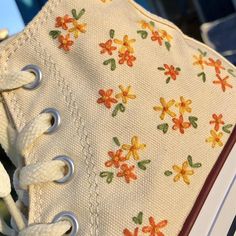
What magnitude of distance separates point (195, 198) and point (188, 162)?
0.04 m

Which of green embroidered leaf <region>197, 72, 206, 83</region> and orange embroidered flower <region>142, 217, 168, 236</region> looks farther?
green embroidered leaf <region>197, 72, 206, 83</region>

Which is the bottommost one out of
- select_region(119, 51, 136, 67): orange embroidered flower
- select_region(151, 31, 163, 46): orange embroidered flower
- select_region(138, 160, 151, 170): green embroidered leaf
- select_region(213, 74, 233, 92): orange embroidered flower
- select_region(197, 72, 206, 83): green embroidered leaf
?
select_region(138, 160, 151, 170): green embroidered leaf

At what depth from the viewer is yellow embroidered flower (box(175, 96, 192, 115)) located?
621 millimetres

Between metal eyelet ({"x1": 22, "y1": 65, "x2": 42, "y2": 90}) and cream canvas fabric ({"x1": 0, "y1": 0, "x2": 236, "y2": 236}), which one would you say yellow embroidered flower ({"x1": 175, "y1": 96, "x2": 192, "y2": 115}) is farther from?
metal eyelet ({"x1": 22, "y1": 65, "x2": 42, "y2": 90})

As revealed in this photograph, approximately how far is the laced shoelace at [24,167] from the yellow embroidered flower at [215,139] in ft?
0.54

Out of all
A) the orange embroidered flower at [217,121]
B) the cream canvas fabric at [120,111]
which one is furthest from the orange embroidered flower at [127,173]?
the orange embroidered flower at [217,121]

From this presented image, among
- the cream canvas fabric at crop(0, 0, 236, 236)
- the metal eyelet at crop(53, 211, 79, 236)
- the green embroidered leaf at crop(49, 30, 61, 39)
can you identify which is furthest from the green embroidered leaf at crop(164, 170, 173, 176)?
the green embroidered leaf at crop(49, 30, 61, 39)

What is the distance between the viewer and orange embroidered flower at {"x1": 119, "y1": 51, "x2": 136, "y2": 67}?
2.07 ft

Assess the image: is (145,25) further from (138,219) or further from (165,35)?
(138,219)

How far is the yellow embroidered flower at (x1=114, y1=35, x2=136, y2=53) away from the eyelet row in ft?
0.32

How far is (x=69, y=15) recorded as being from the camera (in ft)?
2.16

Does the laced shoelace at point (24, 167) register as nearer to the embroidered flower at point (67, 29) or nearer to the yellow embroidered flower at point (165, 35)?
the embroidered flower at point (67, 29)

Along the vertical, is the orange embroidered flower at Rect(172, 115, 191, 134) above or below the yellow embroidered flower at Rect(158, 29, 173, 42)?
below

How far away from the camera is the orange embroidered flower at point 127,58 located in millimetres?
631
